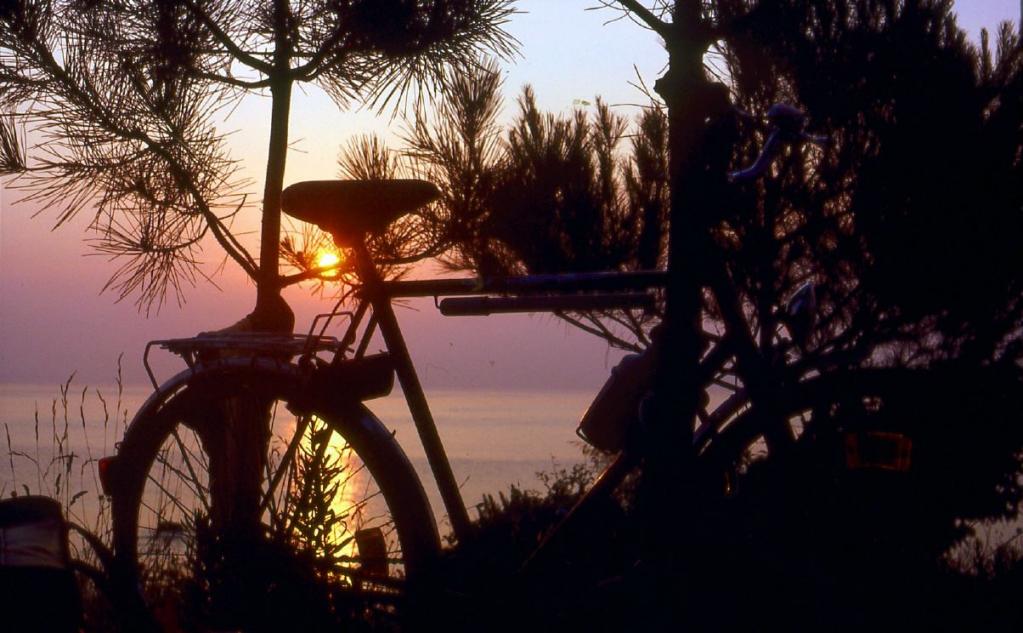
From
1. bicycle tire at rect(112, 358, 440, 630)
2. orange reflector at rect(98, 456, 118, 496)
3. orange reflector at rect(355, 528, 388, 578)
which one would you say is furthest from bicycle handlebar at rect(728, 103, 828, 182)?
orange reflector at rect(98, 456, 118, 496)

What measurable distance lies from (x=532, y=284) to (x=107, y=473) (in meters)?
1.15

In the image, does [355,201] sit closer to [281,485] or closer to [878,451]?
[281,485]

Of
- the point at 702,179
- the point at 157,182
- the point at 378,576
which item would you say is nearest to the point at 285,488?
the point at 378,576

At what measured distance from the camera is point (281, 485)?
243 cm

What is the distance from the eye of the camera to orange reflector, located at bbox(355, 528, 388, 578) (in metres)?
2.37

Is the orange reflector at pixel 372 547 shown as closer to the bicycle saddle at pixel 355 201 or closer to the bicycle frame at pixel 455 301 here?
the bicycle frame at pixel 455 301

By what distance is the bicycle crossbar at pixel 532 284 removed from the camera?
2115 millimetres

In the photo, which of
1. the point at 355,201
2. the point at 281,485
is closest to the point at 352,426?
the point at 281,485

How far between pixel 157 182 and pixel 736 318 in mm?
2476

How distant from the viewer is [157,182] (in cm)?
379

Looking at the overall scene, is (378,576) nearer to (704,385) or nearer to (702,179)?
(704,385)

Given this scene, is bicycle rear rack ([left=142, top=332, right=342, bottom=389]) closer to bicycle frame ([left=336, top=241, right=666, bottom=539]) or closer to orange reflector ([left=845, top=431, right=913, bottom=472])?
bicycle frame ([left=336, top=241, right=666, bottom=539])

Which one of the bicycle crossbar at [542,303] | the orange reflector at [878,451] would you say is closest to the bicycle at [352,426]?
the bicycle crossbar at [542,303]

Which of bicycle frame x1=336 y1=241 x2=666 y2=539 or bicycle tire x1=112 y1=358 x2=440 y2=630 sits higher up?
bicycle frame x1=336 y1=241 x2=666 y2=539
